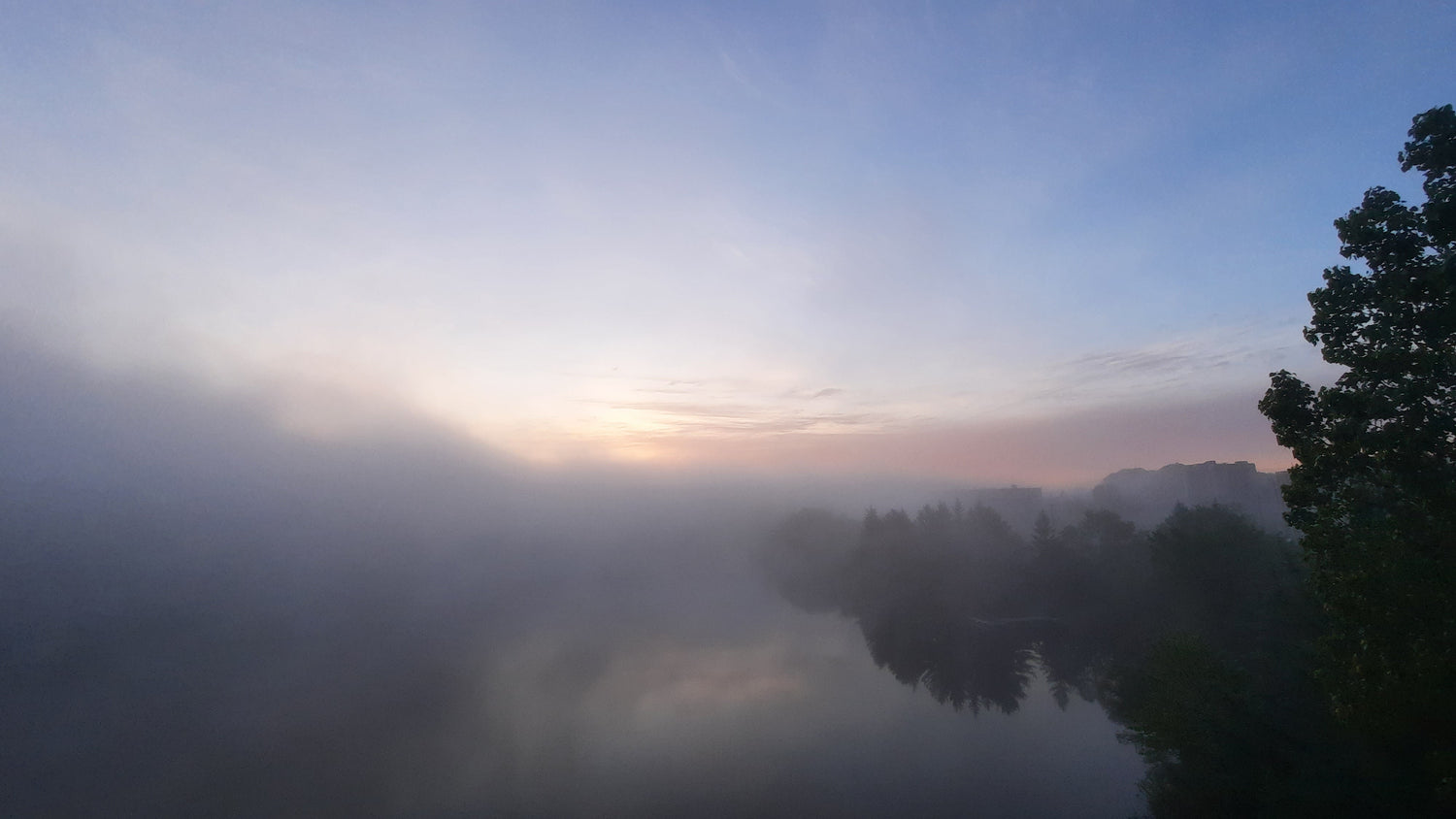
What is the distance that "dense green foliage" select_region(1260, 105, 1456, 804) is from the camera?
391 inches

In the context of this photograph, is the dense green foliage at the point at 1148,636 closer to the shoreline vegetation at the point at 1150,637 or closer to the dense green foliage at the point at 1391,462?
the shoreline vegetation at the point at 1150,637

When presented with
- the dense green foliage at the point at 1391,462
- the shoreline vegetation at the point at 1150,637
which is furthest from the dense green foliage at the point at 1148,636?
the dense green foliage at the point at 1391,462

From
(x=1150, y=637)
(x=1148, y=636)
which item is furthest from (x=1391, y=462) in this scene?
(x=1148, y=636)

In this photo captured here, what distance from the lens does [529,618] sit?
82.0 metres

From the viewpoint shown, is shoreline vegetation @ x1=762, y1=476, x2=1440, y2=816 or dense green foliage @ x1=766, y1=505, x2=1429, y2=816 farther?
dense green foliage @ x1=766, y1=505, x2=1429, y2=816

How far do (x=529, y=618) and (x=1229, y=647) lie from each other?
260ft

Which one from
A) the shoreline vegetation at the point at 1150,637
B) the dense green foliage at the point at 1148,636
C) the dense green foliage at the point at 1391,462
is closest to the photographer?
the dense green foliage at the point at 1391,462

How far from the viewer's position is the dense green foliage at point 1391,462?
9.92 meters

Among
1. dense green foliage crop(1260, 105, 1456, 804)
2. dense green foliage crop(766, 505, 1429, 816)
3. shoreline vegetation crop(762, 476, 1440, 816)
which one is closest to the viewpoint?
dense green foliage crop(1260, 105, 1456, 804)

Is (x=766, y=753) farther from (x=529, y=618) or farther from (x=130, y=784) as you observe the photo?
(x=529, y=618)

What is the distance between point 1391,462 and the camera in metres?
10.3

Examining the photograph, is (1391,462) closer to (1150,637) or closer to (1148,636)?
(1150,637)

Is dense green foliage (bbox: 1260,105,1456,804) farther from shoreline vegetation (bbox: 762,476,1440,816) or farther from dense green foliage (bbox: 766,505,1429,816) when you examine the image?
dense green foliage (bbox: 766,505,1429,816)

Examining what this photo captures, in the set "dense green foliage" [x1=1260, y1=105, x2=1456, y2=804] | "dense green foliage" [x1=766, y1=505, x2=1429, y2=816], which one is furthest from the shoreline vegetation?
"dense green foliage" [x1=1260, y1=105, x2=1456, y2=804]
